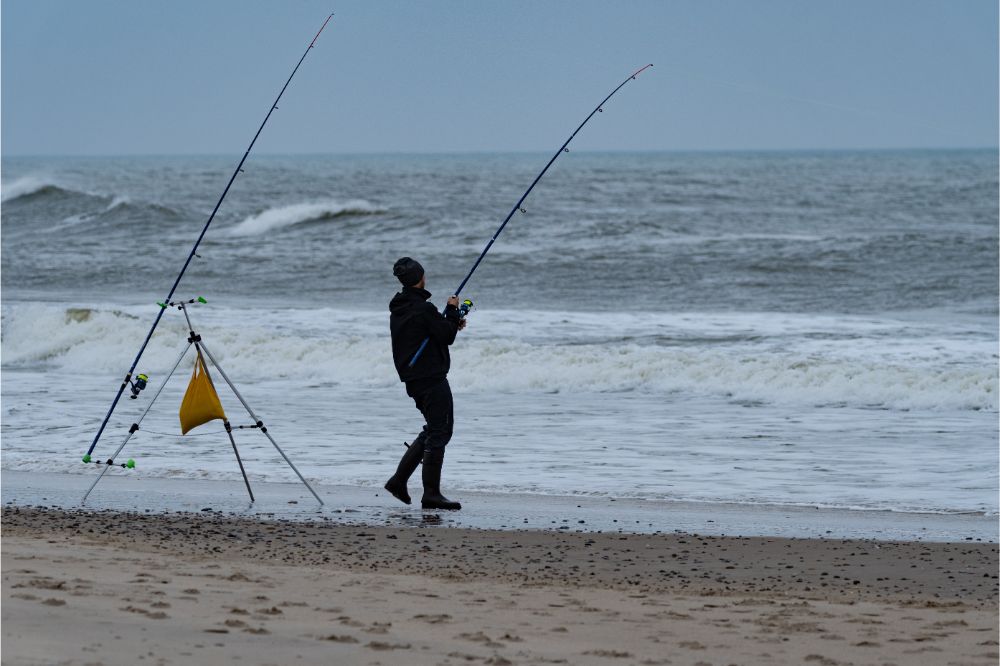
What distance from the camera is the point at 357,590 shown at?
4887mm

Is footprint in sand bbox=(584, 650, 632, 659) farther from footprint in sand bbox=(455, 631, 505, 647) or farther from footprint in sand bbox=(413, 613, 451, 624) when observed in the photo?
footprint in sand bbox=(413, 613, 451, 624)

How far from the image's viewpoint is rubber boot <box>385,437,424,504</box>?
6987mm

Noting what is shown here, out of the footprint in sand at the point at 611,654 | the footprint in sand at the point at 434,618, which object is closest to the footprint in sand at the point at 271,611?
the footprint in sand at the point at 434,618

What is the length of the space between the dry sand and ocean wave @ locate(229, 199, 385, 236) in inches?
1119

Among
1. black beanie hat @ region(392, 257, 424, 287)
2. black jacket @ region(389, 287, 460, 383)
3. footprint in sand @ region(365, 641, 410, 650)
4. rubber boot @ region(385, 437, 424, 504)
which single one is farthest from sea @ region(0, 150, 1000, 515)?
footprint in sand @ region(365, 641, 410, 650)

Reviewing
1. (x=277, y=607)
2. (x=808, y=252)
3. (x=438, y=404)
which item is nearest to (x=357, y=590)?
(x=277, y=607)

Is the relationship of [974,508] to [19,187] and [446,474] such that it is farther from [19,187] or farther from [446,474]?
[19,187]

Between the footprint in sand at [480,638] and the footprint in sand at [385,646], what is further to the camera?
the footprint in sand at [480,638]

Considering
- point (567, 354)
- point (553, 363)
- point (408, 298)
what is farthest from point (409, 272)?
point (567, 354)

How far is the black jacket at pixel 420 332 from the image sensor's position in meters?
6.65

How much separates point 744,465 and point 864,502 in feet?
3.70

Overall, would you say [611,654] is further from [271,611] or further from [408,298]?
[408,298]

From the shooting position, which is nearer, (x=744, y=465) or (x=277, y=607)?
(x=277, y=607)

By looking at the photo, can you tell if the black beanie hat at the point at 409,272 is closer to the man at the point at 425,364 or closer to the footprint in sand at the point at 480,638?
the man at the point at 425,364
